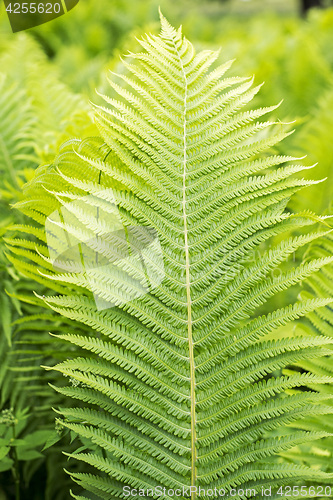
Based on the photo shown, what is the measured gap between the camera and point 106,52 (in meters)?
3.56

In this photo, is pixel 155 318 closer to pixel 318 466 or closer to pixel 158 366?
pixel 158 366

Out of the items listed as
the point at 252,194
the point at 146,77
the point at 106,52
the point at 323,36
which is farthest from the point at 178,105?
the point at 106,52

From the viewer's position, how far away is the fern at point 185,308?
87cm

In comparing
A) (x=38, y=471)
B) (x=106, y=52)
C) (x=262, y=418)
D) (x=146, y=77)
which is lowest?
(x=38, y=471)

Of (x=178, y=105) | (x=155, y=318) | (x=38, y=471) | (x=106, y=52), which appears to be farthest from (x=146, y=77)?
(x=106, y=52)

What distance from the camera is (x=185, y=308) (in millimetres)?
923

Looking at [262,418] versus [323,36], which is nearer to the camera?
[262,418]

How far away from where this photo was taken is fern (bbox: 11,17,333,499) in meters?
0.87

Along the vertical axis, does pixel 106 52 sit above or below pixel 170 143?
above

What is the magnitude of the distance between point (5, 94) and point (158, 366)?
136cm

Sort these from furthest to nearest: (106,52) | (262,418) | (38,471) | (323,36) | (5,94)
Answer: (106,52)
(323,36)
(5,94)
(38,471)
(262,418)

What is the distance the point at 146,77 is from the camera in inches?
38.1

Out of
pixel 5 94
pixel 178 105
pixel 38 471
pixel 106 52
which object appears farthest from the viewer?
pixel 106 52

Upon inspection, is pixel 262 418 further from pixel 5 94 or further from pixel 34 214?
pixel 5 94
